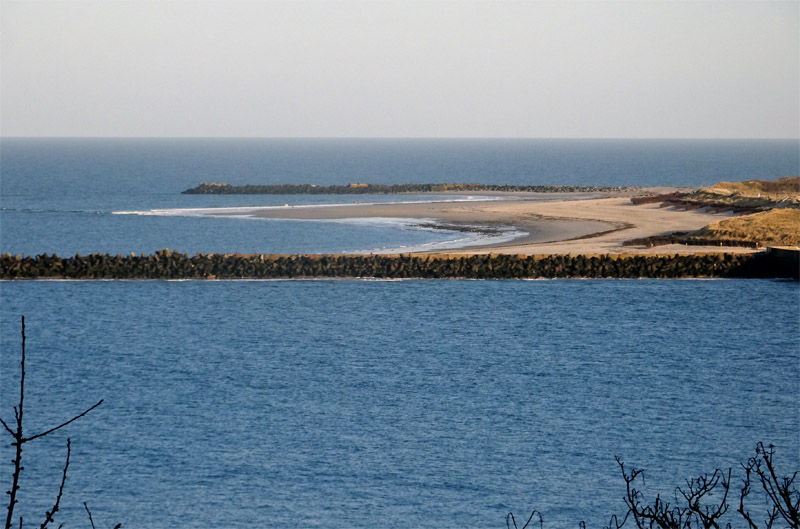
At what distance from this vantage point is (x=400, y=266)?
6938 cm

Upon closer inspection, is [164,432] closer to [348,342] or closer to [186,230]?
[348,342]

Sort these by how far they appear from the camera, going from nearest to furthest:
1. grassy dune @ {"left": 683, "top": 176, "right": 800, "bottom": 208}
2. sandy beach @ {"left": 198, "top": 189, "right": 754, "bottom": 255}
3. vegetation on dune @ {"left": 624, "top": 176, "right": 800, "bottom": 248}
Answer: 1. sandy beach @ {"left": 198, "top": 189, "right": 754, "bottom": 255}
2. vegetation on dune @ {"left": 624, "top": 176, "right": 800, "bottom": 248}
3. grassy dune @ {"left": 683, "top": 176, "right": 800, "bottom": 208}

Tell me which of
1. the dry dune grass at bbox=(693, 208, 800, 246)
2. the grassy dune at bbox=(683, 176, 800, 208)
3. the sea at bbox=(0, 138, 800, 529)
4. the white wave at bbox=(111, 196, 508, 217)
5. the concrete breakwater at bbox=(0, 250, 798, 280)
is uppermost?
the grassy dune at bbox=(683, 176, 800, 208)

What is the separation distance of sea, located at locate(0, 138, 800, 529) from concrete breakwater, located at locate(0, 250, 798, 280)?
1.02 meters

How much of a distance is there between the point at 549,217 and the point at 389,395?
57.6 metres

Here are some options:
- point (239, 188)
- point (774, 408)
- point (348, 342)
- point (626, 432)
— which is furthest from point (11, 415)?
point (239, 188)

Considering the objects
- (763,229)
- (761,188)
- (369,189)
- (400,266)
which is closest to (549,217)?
(763,229)

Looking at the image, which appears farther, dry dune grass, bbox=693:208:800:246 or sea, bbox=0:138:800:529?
dry dune grass, bbox=693:208:800:246

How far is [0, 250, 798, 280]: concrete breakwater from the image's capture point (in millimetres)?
69000

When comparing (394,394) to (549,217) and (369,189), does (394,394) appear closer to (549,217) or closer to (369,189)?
(549,217)

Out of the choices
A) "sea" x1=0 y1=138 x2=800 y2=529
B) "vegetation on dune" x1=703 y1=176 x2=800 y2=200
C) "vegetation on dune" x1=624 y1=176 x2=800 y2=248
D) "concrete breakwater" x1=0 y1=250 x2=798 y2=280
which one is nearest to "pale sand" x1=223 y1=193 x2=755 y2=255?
"vegetation on dune" x1=624 y1=176 x2=800 y2=248

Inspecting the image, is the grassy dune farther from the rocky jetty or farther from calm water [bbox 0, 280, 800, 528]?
the rocky jetty

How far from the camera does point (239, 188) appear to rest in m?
152

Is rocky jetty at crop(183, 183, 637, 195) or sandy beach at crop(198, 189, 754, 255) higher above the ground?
rocky jetty at crop(183, 183, 637, 195)
